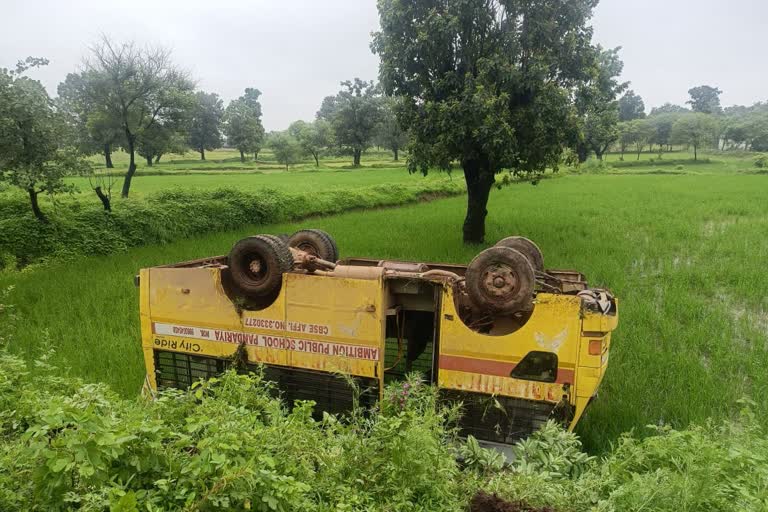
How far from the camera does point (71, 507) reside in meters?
1.79

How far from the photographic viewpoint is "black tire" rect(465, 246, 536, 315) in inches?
150

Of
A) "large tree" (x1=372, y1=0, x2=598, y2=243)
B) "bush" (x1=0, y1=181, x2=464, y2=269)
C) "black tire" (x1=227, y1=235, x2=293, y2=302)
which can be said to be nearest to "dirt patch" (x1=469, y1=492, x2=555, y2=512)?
"black tire" (x1=227, y1=235, x2=293, y2=302)

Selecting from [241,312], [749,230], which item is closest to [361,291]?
[241,312]

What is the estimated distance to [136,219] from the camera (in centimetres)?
1338

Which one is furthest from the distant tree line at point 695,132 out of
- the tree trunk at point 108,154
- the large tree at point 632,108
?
the tree trunk at point 108,154

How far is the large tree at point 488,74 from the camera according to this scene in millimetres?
10250

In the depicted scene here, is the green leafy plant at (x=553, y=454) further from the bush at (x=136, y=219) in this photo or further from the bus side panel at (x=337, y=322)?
the bush at (x=136, y=219)

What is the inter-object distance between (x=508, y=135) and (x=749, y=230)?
892 centimetres

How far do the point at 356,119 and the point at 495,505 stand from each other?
4886 centimetres

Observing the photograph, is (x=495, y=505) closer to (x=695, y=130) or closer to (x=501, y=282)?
(x=501, y=282)

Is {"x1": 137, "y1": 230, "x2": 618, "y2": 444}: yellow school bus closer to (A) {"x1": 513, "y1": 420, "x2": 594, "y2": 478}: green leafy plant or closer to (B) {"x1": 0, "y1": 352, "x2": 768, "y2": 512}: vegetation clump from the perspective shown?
(A) {"x1": 513, "y1": 420, "x2": 594, "y2": 478}: green leafy plant

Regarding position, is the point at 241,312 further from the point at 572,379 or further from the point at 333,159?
the point at 333,159

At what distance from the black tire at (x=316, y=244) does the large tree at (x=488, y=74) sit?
5.53 m

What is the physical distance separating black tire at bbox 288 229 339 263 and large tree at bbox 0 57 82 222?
714 cm
